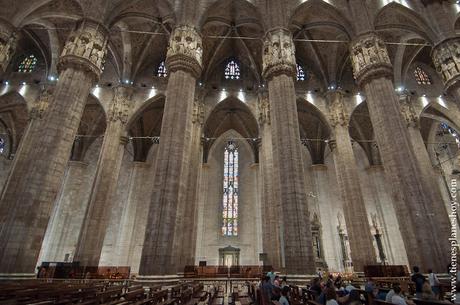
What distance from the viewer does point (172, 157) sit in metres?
10.7

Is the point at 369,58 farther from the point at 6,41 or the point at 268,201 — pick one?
the point at 6,41

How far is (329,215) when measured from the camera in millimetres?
23344

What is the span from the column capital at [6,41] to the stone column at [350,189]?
64.0 ft

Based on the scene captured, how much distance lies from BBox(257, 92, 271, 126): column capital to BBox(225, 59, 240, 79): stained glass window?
4256mm

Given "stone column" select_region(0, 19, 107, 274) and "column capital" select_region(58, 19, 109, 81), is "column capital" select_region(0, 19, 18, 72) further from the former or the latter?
"stone column" select_region(0, 19, 107, 274)

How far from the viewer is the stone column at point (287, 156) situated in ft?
31.0

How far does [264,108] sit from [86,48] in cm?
1127

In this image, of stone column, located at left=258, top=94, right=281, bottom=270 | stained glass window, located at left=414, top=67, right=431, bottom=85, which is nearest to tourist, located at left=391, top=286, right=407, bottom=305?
stone column, located at left=258, top=94, right=281, bottom=270

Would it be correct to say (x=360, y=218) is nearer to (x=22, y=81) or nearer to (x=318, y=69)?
(x=318, y=69)

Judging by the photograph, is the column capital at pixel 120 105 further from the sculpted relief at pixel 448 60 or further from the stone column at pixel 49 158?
the sculpted relief at pixel 448 60

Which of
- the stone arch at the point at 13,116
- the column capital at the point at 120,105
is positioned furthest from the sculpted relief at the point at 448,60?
the stone arch at the point at 13,116

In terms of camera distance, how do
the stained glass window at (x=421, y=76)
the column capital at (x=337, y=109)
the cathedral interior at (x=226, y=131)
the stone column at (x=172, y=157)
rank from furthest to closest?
the stained glass window at (x=421, y=76)
the column capital at (x=337, y=109)
the cathedral interior at (x=226, y=131)
the stone column at (x=172, y=157)

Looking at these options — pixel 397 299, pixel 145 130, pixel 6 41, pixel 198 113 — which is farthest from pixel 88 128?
pixel 397 299

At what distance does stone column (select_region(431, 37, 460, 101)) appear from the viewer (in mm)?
13438
